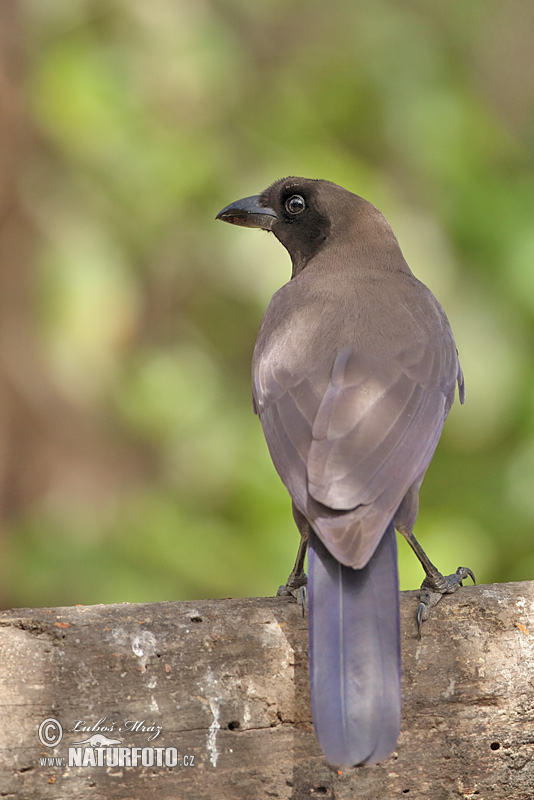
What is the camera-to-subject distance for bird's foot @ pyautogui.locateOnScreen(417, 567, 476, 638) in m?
3.16

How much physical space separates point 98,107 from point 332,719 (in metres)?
3.66

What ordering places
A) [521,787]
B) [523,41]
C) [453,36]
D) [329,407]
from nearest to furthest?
[521,787]
[329,407]
[453,36]
[523,41]

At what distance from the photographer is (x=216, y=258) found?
5.47 metres

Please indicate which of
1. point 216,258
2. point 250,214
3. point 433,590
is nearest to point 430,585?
point 433,590

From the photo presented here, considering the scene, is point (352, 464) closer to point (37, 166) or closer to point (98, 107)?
point (98, 107)

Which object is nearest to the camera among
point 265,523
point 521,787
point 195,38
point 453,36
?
point 521,787

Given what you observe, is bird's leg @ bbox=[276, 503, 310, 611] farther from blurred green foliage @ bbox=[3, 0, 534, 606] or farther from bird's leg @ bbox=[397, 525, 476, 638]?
A: blurred green foliage @ bbox=[3, 0, 534, 606]

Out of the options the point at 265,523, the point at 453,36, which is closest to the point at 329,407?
the point at 265,523

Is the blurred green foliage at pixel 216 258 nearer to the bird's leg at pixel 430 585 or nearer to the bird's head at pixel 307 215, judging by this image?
the bird's head at pixel 307 215

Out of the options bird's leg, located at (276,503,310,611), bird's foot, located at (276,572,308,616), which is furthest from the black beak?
bird's foot, located at (276,572,308,616)

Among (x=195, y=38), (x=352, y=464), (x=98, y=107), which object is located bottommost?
(x=352, y=464)

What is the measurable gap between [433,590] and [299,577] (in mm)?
→ 468

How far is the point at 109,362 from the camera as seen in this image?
5387 millimetres

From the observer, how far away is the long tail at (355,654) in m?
2.47
